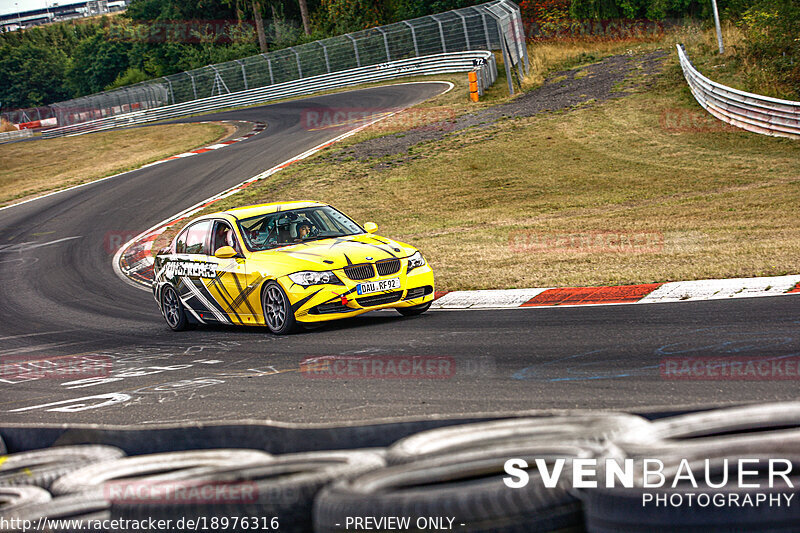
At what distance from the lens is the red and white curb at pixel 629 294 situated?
888 cm

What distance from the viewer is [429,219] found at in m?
19.6

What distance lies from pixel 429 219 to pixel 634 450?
1656 cm

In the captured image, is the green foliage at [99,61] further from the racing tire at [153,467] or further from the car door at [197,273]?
the racing tire at [153,467]

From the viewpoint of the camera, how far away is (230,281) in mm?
10438

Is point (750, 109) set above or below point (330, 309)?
below

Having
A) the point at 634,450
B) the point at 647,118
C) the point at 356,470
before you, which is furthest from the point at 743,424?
the point at 647,118

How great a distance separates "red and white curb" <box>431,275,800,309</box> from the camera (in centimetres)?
888

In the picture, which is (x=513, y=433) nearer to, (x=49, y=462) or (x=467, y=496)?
(x=467, y=496)

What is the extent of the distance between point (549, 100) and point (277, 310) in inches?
938

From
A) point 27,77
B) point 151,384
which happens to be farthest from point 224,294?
point 27,77

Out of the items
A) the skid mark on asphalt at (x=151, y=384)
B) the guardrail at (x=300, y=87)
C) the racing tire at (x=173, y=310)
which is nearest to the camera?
the skid mark on asphalt at (x=151, y=384)

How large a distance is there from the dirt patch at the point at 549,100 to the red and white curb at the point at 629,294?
1567 centimetres

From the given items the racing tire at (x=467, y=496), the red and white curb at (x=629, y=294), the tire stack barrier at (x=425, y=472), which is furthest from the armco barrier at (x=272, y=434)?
the red and white curb at (x=629, y=294)

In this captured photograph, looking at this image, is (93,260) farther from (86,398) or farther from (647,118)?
(647,118)
